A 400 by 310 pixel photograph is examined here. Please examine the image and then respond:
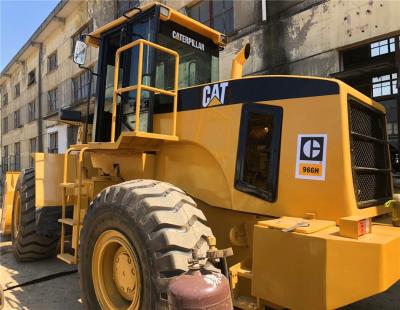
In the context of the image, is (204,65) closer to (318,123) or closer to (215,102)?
(215,102)

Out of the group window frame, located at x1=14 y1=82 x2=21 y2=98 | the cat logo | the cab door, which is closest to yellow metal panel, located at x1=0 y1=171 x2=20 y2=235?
the cab door

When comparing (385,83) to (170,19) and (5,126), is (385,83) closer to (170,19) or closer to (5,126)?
(170,19)

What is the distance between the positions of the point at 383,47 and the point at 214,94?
597 centimetres

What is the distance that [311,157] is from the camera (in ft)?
10.3

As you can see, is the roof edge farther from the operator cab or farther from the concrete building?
the operator cab

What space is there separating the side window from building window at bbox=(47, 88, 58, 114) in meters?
23.1

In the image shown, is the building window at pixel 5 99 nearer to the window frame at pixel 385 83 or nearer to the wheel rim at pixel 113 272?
the window frame at pixel 385 83

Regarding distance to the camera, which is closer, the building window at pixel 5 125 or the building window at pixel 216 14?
the building window at pixel 216 14

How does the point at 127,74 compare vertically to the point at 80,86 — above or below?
below

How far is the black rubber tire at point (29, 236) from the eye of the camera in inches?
238

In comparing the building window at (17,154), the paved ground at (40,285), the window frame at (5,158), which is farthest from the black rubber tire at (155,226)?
the window frame at (5,158)

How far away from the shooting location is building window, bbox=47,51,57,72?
24875 millimetres

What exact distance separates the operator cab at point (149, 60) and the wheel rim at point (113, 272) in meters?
1.17

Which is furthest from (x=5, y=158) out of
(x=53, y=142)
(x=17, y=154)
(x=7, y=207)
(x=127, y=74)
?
(x=127, y=74)
